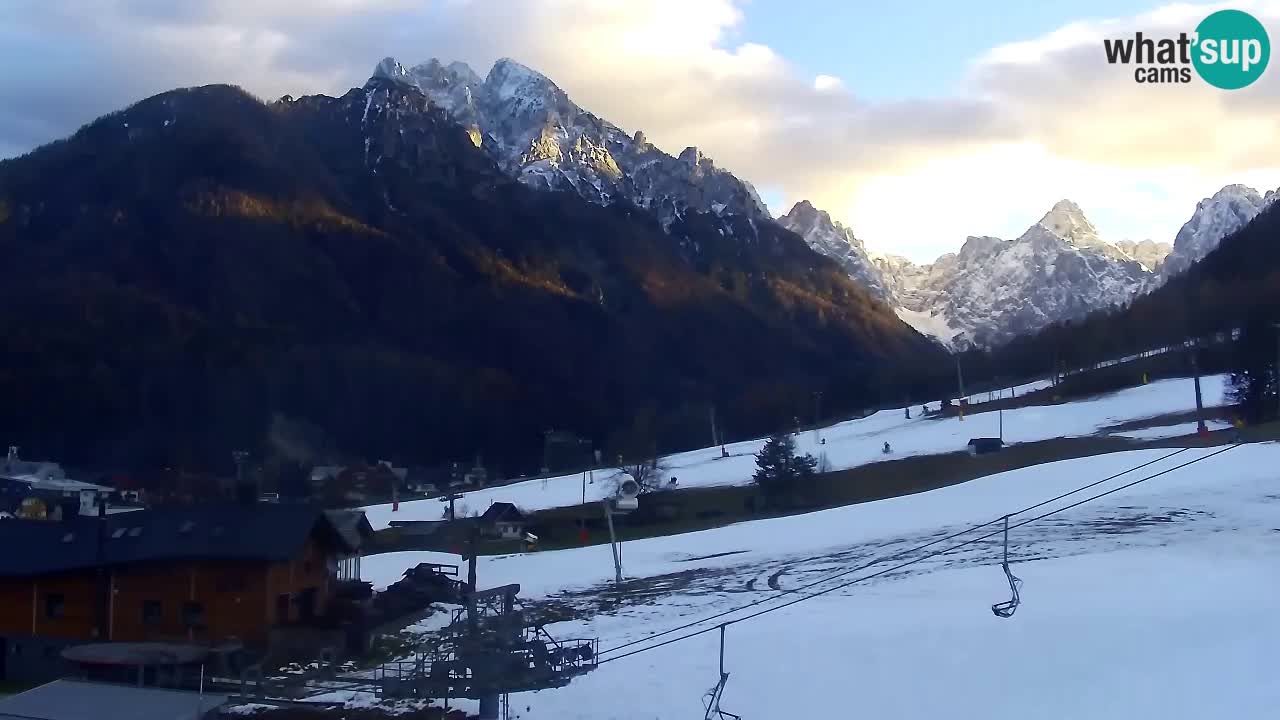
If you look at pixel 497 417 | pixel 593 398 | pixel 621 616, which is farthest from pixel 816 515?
pixel 593 398

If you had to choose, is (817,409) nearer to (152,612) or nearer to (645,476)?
(645,476)

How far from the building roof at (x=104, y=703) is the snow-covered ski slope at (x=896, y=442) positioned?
3277 centimetres

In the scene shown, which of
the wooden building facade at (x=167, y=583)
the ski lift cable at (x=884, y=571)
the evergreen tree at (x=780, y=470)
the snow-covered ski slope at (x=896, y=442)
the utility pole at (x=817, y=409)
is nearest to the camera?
the ski lift cable at (x=884, y=571)

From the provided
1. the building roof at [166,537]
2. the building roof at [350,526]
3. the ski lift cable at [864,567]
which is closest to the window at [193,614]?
the building roof at [166,537]

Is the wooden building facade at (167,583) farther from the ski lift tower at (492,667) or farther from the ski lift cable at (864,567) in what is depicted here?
the ski lift cable at (864,567)

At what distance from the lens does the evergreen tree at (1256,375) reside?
1827 inches

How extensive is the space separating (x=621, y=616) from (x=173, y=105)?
651 ft

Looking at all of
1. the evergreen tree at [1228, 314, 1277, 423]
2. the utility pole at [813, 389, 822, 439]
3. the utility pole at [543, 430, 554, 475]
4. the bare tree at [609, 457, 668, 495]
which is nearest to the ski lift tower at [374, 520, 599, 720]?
the bare tree at [609, 457, 668, 495]

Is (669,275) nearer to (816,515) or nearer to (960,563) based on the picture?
(816,515)

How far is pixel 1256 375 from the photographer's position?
46781 millimetres

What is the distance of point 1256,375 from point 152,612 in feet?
142

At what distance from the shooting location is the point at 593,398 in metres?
127

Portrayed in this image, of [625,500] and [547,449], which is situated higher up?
[547,449]

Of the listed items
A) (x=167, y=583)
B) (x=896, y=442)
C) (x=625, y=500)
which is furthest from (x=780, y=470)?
(x=167, y=583)
